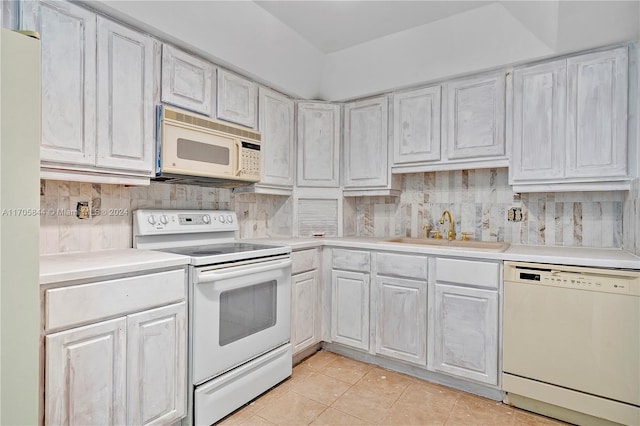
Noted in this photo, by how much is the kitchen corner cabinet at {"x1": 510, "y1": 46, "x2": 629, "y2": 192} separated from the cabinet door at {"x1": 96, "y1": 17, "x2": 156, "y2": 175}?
7.90ft

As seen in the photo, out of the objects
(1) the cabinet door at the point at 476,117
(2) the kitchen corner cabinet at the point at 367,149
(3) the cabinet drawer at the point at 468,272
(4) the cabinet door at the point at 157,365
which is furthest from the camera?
(2) the kitchen corner cabinet at the point at 367,149

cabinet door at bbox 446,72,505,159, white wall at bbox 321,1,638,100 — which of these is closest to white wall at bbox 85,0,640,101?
white wall at bbox 321,1,638,100

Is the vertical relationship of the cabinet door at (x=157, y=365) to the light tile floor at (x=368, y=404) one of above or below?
above

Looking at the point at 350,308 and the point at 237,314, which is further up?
the point at 237,314

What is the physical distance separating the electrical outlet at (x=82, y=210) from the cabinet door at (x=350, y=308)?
1.78 metres

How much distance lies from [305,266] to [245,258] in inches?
28.5

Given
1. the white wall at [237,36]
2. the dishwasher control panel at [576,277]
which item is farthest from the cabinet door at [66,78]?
the dishwasher control panel at [576,277]

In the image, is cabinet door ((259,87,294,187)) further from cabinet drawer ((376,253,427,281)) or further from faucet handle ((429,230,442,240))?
faucet handle ((429,230,442,240))

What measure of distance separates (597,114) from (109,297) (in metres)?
2.91

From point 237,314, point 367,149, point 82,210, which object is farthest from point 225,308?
point 367,149

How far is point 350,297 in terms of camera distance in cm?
281

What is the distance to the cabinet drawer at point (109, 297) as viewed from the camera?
4.51ft

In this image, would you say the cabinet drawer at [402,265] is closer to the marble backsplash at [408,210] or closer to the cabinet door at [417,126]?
the marble backsplash at [408,210]

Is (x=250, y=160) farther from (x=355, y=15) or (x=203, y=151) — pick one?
(x=355, y=15)
